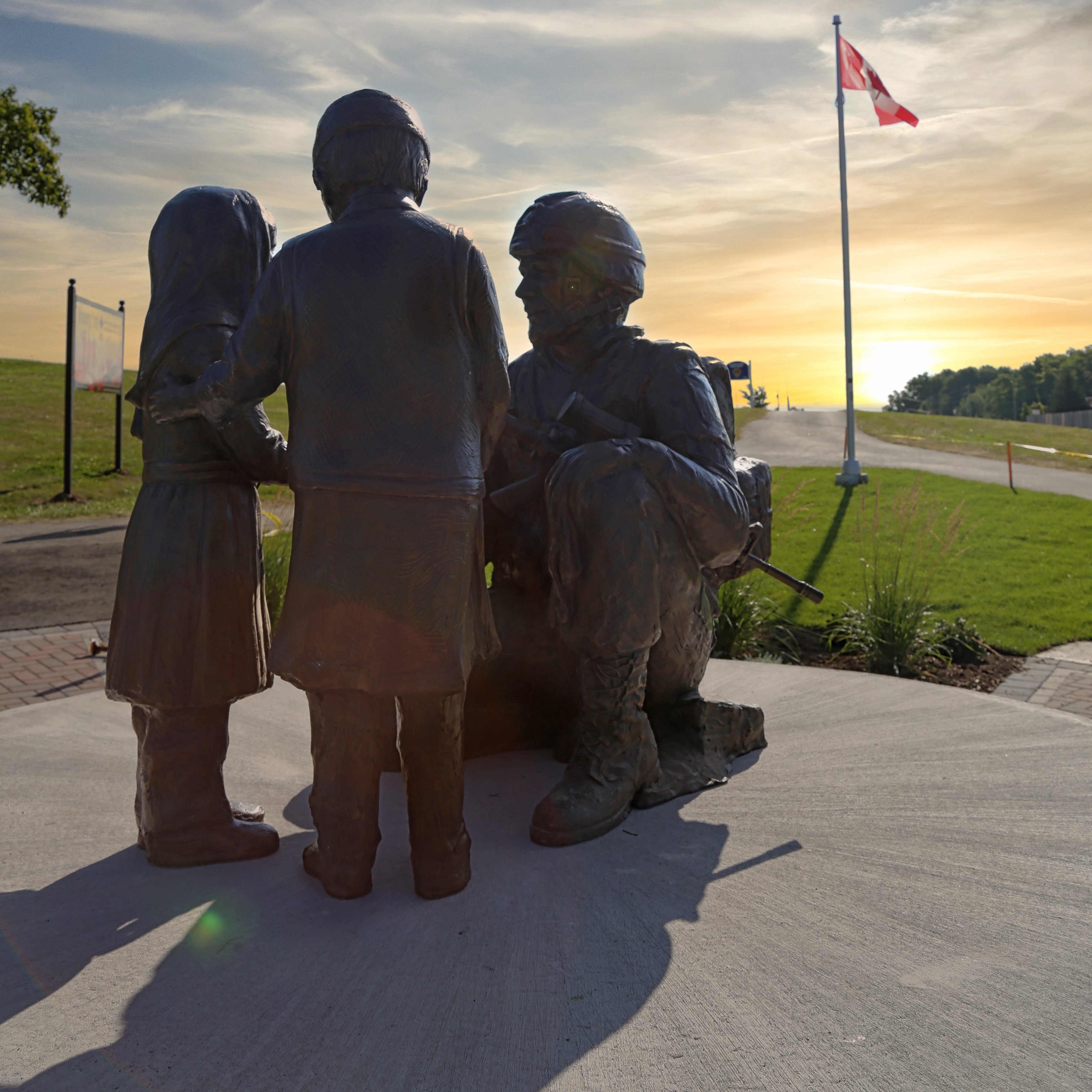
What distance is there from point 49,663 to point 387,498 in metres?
4.92

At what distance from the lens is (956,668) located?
22.5 feet

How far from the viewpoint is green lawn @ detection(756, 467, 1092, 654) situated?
805cm

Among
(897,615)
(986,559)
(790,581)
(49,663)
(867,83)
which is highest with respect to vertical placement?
(867,83)

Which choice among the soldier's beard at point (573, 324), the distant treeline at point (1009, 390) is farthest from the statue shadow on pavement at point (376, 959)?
the distant treeline at point (1009, 390)

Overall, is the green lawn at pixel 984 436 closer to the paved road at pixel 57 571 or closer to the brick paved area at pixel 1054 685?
the brick paved area at pixel 1054 685

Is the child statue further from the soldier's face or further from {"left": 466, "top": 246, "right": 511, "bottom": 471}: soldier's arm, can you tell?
the soldier's face

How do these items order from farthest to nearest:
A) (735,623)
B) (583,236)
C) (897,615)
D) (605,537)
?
(735,623) → (897,615) → (583,236) → (605,537)

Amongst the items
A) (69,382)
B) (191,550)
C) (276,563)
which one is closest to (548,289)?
(191,550)

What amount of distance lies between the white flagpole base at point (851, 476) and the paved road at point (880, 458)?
1.73m

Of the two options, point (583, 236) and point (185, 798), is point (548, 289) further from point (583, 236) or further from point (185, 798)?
point (185, 798)

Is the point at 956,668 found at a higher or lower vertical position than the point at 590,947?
lower

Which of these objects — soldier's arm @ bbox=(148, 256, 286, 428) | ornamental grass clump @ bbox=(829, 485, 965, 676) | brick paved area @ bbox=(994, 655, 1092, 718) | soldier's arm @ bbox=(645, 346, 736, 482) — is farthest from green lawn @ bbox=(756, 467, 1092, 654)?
soldier's arm @ bbox=(148, 256, 286, 428)

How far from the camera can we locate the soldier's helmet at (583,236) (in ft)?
10.5

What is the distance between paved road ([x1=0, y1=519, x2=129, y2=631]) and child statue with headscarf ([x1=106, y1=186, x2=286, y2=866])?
216 inches
